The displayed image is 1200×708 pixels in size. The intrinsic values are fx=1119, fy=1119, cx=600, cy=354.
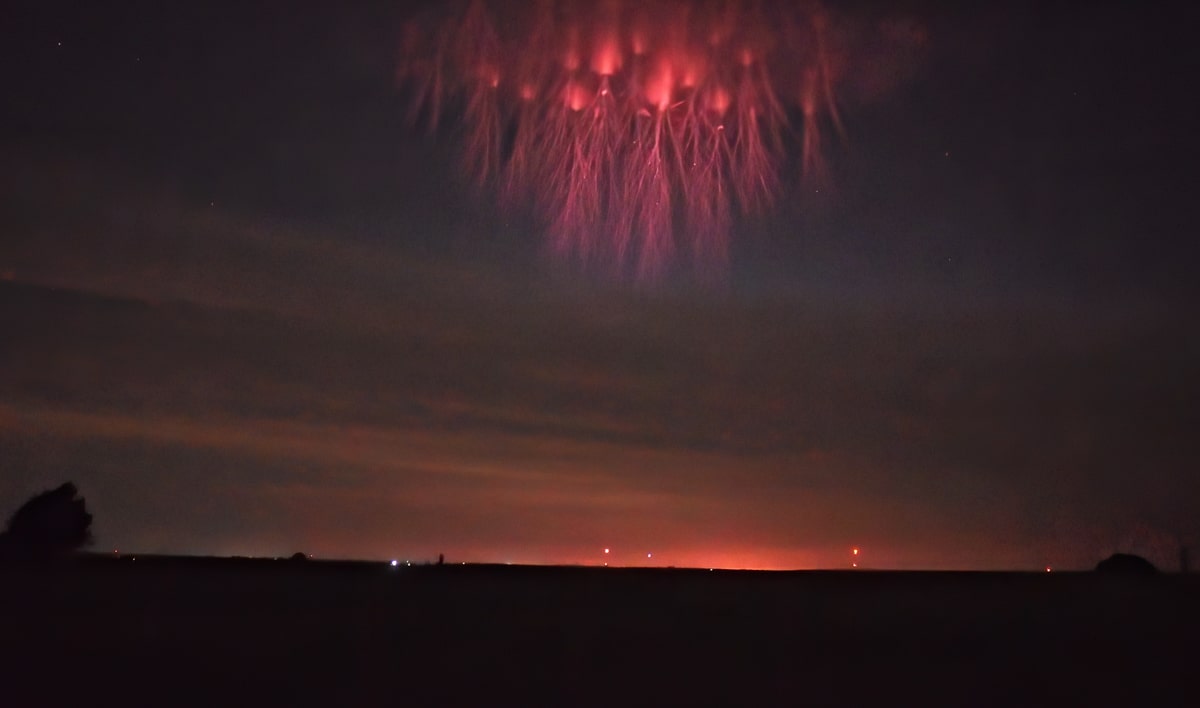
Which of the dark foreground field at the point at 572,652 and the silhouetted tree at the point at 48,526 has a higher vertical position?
the silhouetted tree at the point at 48,526

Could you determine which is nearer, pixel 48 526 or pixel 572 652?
pixel 572 652

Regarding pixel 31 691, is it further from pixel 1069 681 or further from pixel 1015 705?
pixel 1069 681

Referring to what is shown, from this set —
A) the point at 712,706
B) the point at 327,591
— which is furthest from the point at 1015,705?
the point at 327,591

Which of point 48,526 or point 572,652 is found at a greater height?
point 48,526

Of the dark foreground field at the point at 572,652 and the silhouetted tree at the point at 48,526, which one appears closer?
the dark foreground field at the point at 572,652
